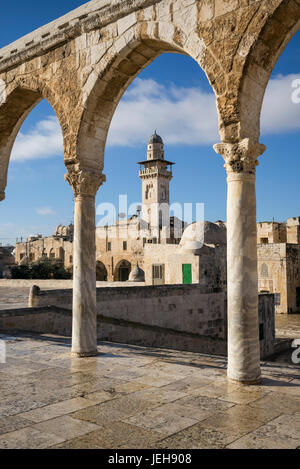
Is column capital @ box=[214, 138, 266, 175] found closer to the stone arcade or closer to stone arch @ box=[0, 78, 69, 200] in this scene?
the stone arcade

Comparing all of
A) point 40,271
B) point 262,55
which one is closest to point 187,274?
point 262,55

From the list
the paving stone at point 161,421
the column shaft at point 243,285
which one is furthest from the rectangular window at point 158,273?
the paving stone at point 161,421

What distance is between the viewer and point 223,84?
4992mm

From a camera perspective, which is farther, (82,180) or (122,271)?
(122,271)

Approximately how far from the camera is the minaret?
187ft

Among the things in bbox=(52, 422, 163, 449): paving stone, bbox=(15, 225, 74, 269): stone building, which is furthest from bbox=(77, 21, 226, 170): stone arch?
bbox=(15, 225, 74, 269): stone building

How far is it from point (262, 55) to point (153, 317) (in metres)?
9.25

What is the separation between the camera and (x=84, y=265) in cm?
674

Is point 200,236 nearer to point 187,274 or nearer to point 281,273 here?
point 187,274

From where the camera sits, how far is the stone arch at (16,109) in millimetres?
7105

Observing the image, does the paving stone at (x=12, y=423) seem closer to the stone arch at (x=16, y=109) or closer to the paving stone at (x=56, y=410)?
the paving stone at (x=56, y=410)

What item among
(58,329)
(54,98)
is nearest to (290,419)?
(54,98)

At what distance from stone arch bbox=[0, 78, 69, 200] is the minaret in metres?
47.2
